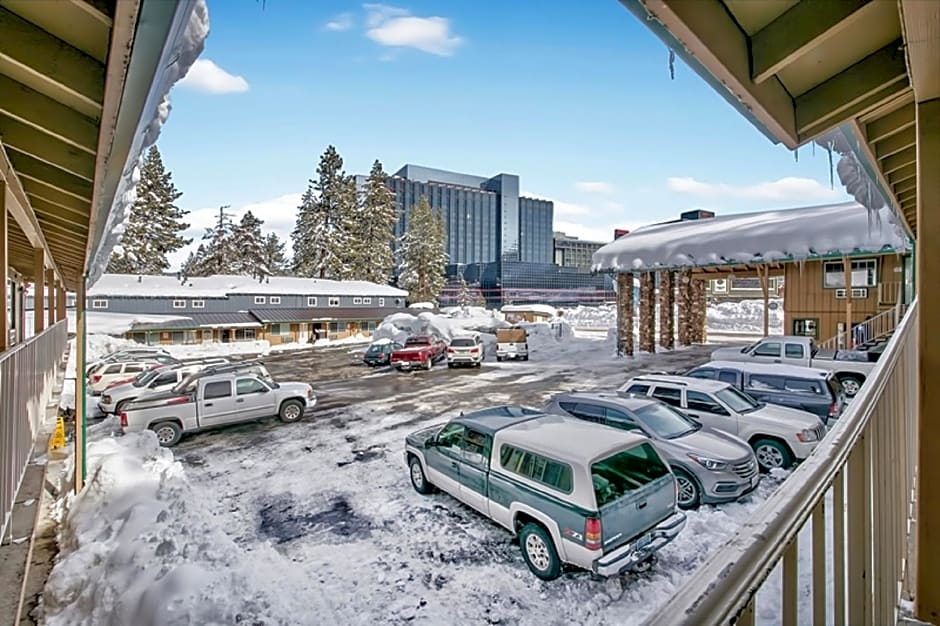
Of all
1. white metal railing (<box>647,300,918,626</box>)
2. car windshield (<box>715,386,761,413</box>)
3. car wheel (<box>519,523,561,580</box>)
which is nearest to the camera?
white metal railing (<box>647,300,918,626</box>)

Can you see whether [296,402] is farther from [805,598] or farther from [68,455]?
[805,598]

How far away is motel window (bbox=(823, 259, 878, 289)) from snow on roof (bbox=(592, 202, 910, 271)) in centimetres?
197

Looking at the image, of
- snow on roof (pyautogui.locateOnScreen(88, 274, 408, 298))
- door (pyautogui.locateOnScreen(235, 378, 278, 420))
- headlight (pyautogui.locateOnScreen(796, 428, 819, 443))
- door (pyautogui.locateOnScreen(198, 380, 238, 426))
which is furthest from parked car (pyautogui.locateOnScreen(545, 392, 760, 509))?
snow on roof (pyautogui.locateOnScreen(88, 274, 408, 298))

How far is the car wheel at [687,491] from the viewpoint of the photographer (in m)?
6.98

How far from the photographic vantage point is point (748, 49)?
1959 mm

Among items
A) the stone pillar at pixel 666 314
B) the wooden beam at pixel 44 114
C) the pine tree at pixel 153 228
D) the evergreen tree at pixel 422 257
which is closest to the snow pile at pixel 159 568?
the wooden beam at pixel 44 114

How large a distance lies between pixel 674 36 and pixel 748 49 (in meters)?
0.65

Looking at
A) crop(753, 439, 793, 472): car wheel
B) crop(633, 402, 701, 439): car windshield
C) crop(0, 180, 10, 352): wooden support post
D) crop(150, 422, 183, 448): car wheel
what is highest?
crop(0, 180, 10, 352): wooden support post

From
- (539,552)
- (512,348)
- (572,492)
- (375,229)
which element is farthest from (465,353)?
(375,229)

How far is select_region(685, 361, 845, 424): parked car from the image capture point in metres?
9.70

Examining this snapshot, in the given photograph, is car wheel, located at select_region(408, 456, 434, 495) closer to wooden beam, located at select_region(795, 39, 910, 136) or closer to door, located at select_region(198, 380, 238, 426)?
door, located at select_region(198, 380, 238, 426)

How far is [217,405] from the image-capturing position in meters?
11.9

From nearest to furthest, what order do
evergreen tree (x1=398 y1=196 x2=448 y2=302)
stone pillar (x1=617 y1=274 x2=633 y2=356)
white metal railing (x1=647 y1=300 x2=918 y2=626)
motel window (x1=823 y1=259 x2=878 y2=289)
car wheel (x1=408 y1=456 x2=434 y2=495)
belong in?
1. white metal railing (x1=647 y1=300 x2=918 y2=626)
2. car wheel (x1=408 y1=456 x2=434 y2=495)
3. motel window (x1=823 y1=259 x2=878 y2=289)
4. stone pillar (x1=617 y1=274 x2=633 y2=356)
5. evergreen tree (x1=398 y1=196 x2=448 y2=302)

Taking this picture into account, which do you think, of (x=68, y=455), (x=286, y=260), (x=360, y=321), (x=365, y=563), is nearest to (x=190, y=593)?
(x=365, y=563)
